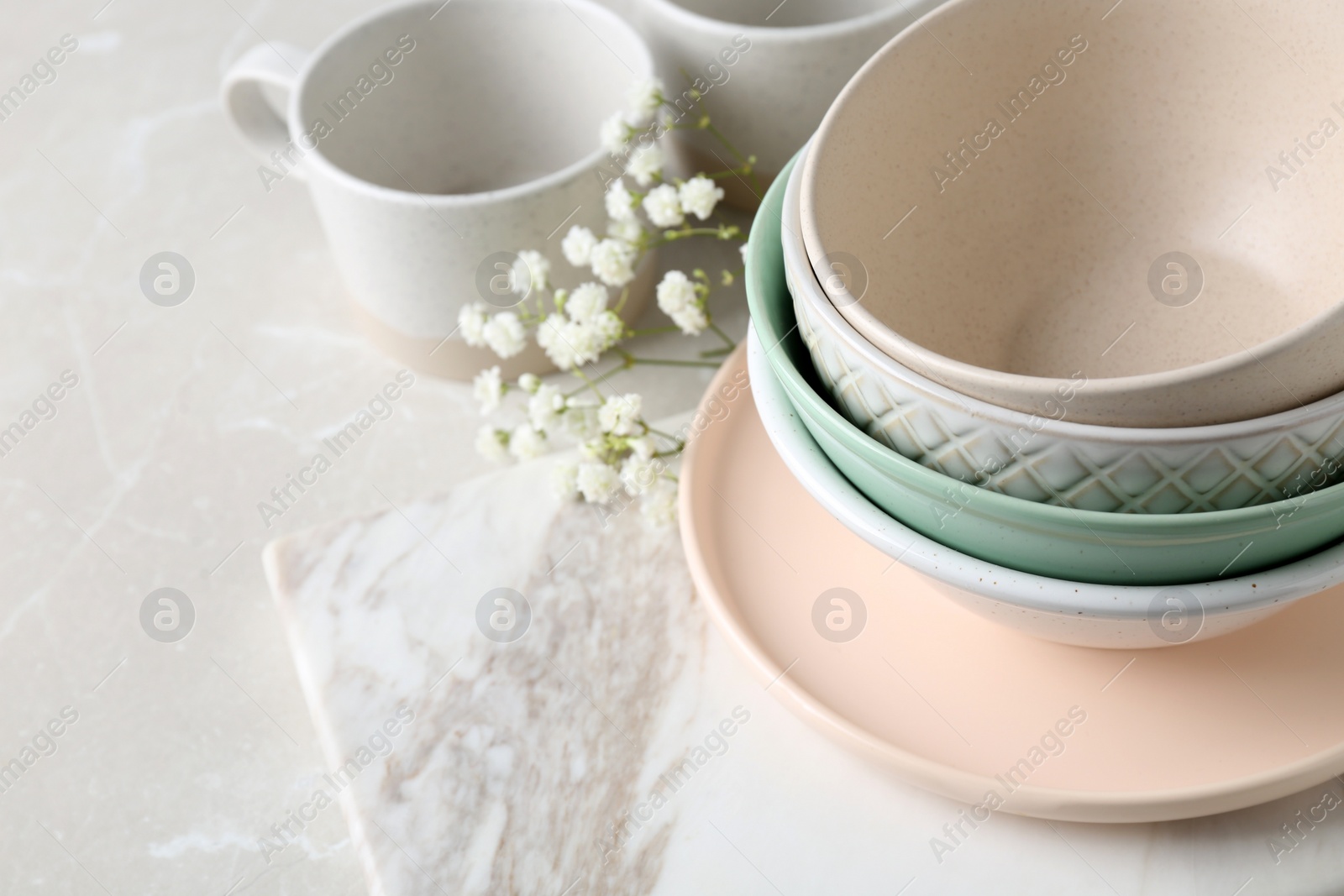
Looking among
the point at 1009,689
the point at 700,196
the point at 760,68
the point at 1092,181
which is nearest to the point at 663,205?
the point at 700,196

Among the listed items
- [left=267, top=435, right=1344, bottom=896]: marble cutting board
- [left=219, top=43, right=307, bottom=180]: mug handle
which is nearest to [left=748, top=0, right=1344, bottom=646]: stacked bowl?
[left=267, top=435, right=1344, bottom=896]: marble cutting board

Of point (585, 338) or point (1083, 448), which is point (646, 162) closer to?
point (585, 338)

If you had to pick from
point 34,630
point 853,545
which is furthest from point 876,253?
point 34,630

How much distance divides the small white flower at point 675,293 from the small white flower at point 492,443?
5.8 inches

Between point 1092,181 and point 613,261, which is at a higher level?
point 1092,181

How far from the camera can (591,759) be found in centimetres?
62

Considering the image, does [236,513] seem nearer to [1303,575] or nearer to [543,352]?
[543,352]

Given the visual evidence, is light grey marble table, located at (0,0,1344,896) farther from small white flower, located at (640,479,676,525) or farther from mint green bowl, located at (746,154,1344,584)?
mint green bowl, located at (746,154,1344,584)

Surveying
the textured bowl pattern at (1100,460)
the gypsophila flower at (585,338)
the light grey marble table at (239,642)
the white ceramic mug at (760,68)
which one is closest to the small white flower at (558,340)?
the gypsophila flower at (585,338)

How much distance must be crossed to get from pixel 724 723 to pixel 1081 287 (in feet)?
1.16

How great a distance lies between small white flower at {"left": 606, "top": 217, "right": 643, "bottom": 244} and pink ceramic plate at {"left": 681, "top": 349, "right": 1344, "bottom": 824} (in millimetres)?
229

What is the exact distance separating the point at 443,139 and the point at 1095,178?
54cm

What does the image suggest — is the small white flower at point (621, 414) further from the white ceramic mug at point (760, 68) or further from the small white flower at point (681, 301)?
the white ceramic mug at point (760, 68)

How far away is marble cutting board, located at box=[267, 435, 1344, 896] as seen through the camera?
553 mm
